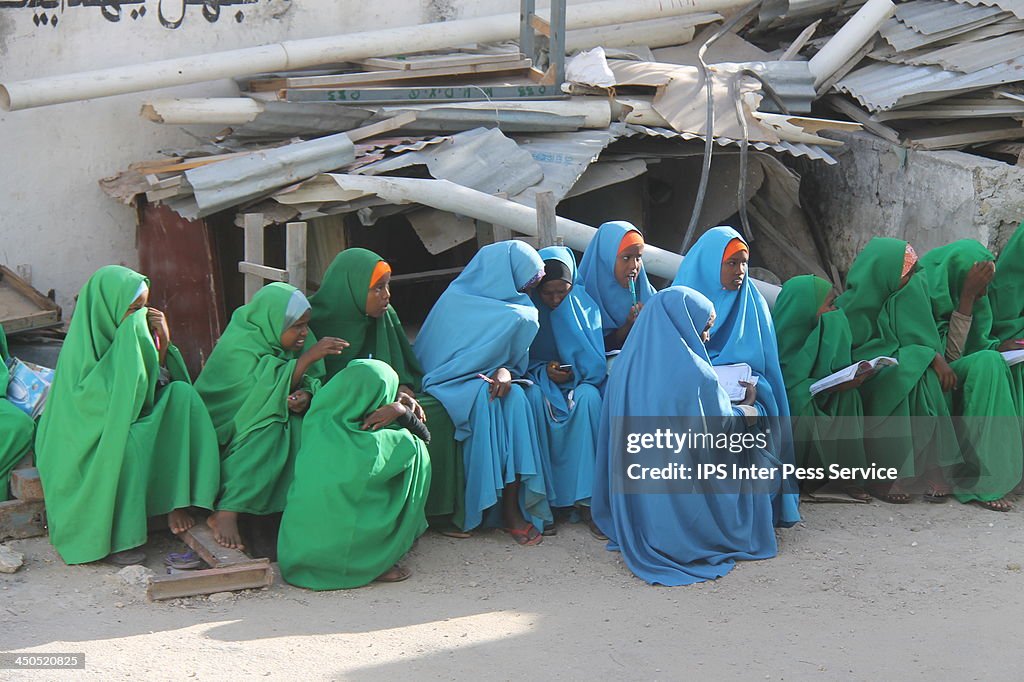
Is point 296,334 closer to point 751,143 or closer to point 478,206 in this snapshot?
point 478,206

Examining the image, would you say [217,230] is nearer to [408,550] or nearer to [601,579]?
[408,550]

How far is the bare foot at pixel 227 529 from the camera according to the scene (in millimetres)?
5039

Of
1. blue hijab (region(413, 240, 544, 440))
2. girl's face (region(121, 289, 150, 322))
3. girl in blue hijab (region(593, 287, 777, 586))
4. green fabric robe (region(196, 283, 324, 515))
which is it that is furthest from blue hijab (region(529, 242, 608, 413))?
girl's face (region(121, 289, 150, 322))

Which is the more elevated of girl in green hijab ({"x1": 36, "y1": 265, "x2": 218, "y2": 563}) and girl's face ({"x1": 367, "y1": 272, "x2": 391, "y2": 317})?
girl's face ({"x1": 367, "y1": 272, "x2": 391, "y2": 317})

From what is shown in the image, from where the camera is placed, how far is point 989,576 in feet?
17.0

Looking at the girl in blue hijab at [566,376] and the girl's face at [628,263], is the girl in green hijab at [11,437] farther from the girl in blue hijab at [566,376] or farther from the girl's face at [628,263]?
the girl's face at [628,263]

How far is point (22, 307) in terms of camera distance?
680cm

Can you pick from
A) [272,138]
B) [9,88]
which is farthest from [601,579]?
[9,88]

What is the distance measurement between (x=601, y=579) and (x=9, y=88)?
4174 mm

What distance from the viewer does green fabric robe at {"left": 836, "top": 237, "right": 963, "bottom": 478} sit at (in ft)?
19.7

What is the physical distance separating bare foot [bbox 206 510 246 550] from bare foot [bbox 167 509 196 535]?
10 centimetres

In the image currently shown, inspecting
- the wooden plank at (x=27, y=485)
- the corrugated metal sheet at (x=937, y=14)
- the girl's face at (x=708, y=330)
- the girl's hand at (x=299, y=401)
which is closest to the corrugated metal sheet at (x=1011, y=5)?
the corrugated metal sheet at (x=937, y=14)

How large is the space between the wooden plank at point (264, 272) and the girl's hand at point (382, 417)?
1.52 metres

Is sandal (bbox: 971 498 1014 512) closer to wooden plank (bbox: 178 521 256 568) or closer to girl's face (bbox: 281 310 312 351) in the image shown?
girl's face (bbox: 281 310 312 351)
